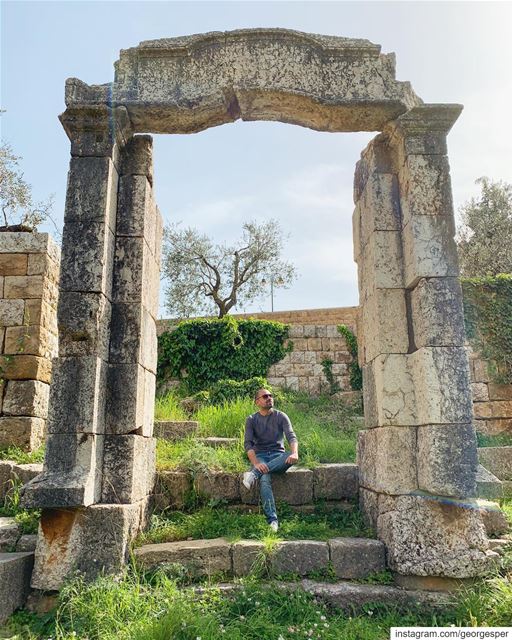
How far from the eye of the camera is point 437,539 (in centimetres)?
409

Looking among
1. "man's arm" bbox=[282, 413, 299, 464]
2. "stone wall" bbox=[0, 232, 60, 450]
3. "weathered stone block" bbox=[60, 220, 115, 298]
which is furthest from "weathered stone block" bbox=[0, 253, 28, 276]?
"man's arm" bbox=[282, 413, 299, 464]

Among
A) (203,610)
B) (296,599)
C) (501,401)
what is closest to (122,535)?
(203,610)

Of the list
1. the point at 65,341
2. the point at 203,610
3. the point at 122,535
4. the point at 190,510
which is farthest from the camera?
the point at 190,510

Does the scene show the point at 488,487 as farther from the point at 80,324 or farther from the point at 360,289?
the point at 80,324

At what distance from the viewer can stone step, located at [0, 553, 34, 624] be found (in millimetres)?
3697

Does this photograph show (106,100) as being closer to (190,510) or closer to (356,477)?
(190,510)

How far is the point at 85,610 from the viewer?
360 centimetres

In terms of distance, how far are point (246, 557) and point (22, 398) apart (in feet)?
13.4

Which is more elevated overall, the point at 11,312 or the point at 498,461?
the point at 11,312

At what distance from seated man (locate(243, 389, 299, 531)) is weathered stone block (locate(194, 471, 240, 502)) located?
252mm

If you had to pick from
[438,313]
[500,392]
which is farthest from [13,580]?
[500,392]

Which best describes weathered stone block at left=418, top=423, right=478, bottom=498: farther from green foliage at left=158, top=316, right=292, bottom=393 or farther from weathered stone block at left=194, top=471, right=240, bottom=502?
green foliage at left=158, top=316, right=292, bottom=393

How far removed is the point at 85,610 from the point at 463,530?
295 cm

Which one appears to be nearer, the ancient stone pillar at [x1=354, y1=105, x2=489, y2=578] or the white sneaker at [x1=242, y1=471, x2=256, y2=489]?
the ancient stone pillar at [x1=354, y1=105, x2=489, y2=578]
